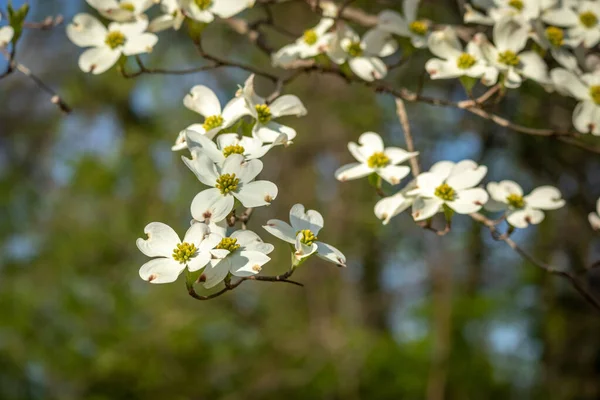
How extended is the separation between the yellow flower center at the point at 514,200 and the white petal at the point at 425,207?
0.17m

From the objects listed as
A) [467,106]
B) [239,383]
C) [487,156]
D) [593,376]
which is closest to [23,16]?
[467,106]

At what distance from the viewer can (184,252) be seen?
60 cm

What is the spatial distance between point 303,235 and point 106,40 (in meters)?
0.50

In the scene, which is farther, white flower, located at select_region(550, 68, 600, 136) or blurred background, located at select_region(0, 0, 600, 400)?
blurred background, located at select_region(0, 0, 600, 400)

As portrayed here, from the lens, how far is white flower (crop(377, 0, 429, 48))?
98 cm

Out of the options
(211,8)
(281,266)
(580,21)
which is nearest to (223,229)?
(211,8)

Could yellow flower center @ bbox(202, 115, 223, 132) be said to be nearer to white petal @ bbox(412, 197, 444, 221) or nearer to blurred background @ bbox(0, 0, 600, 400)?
white petal @ bbox(412, 197, 444, 221)

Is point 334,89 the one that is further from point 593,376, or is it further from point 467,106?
point 467,106

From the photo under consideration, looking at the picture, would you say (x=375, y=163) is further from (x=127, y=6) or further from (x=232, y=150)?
(x=127, y=6)

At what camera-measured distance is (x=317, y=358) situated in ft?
9.94

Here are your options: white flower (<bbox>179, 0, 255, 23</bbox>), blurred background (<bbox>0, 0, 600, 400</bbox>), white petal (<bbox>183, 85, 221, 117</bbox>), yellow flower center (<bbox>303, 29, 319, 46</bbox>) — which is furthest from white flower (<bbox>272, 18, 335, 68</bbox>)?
blurred background (<bbox>0, 0, 600, 400</bbox>)

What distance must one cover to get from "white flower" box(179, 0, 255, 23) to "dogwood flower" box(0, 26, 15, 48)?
0.27 m

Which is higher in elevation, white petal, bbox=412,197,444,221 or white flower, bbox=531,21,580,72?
white flower, bbox=531,21,580,72

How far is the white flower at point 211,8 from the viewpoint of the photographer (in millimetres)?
871
